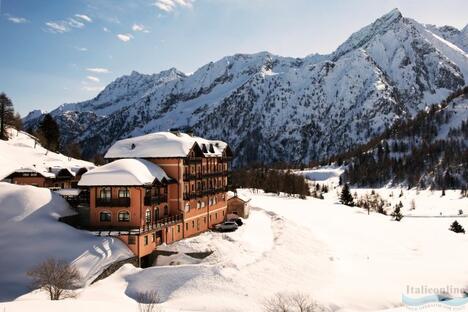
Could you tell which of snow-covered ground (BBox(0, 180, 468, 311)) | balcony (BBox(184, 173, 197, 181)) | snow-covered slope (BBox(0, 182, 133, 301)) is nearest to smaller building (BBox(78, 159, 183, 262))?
snow-covered ground (BBox(0, 180, 468, 311))

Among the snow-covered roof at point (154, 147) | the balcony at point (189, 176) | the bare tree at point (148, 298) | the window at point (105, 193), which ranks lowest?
the bare tree at point (148, 298)

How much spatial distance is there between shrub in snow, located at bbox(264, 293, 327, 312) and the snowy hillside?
65.0 m

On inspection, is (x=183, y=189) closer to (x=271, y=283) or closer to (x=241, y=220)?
(x=241, y=220)

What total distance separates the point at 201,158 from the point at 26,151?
64990 mm

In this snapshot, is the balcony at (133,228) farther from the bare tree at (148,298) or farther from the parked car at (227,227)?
the parked car at (227,227)

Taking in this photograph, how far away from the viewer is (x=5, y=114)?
123 meters

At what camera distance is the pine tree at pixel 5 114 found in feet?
385

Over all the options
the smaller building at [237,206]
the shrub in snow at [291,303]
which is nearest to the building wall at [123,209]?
the shrub in snow at [291,303]

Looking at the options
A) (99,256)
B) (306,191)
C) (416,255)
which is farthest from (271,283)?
(306,191)

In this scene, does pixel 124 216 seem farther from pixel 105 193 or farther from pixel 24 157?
pixel 24 157

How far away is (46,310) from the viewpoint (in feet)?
96.2

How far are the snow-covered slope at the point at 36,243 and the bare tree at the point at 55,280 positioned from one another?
85.4 inches

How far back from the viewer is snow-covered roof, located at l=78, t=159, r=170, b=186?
54000mm

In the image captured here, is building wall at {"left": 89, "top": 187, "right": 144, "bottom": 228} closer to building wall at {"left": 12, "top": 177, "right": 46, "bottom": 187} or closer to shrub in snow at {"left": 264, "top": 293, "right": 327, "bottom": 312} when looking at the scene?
shrub in snow at {"left": 264, "top": 293, "right": 327, "bottom": 312}
